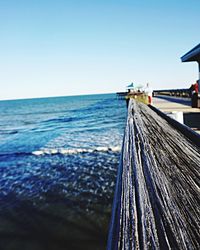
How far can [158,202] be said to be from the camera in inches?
77.0

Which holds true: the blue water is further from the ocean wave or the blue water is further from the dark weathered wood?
the dark weathered wood

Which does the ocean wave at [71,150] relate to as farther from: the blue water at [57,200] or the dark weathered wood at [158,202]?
the dark weathered wood at [158,202]

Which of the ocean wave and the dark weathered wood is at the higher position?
the dark weathered wood

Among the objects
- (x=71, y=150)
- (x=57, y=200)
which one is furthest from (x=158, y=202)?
(x=71, y=150)

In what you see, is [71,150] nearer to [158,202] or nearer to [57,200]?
[57,200]

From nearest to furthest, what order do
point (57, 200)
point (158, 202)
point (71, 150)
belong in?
point (158, 202)
point (57, 200)
point (71, 150)

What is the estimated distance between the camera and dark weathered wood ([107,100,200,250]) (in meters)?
1.42

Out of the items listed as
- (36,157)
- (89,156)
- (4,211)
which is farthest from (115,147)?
(4,211)

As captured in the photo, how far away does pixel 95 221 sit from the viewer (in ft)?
14.4

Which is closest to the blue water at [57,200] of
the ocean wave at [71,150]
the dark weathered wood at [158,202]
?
the ocean wave at [71,150]

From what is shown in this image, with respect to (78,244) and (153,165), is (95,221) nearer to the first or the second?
(78,244)

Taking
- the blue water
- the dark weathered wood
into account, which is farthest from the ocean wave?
the dark weathered wood

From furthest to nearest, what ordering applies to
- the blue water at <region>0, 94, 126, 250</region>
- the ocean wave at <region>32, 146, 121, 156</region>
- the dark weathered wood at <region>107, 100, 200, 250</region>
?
the ocean wave at <region>32, 146, 121, 156</region> < the blue water at <region>0, 94, 126, 250</region> < the dark weathered wood at <region>107, 100, 200, 250</region>

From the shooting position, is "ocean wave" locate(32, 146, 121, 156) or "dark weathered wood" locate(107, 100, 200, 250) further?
"ocean wave" locate(32, 146, 121, 156)
